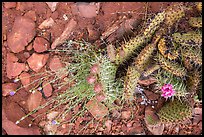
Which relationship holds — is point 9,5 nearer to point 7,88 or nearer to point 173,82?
point 7,88

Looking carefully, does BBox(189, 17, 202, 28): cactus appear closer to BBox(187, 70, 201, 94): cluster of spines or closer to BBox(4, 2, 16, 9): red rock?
BBox(187, 70, 201, 94): cluster of spines

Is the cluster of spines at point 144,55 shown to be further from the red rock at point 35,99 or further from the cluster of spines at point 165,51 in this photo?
the red rock at point 35,99

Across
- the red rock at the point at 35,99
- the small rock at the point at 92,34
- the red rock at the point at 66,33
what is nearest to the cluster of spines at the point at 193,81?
the small rock at the point at 92,34

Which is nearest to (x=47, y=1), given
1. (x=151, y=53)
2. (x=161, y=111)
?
(x=151, y=53)

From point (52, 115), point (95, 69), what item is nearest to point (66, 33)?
point (95, 69)

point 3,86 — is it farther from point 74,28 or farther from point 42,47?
point 74,28
